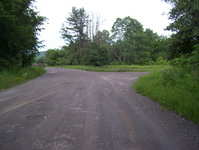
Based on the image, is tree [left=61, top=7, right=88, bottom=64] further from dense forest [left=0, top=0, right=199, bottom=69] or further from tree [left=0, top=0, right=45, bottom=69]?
tree [left=0, top=0, right=45, bottom=69]

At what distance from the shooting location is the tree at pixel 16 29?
11983 millimetres

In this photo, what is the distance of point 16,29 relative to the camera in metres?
13.3

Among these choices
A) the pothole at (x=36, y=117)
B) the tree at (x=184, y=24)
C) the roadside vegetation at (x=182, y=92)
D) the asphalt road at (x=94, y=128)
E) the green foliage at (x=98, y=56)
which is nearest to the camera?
the asphalt road at (x=94, y=128)

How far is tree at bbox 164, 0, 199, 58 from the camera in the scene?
1137cm

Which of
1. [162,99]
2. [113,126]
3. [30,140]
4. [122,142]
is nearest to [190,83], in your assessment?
[162,99]

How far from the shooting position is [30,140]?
3.03 meters

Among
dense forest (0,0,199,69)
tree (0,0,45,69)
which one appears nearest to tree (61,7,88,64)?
dense forest (0,0,199,69)

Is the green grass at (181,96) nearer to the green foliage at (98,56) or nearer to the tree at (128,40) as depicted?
the green foliage at (98,56)

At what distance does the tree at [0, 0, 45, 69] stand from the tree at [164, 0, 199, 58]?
42.6 ft

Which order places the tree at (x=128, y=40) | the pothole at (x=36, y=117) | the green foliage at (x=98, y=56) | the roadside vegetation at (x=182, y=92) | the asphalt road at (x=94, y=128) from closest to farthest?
the asphalt road at (x=94, y=128)
the pothole at (x=36, y=117)
the roadside vegetation at (x=182, y=92)
the green foliage at (x=98, y=56)
the tree at (x=128, y=40)

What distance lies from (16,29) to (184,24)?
14162mm

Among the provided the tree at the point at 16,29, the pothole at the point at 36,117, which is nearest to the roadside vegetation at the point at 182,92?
the pothole at the point at 36,117

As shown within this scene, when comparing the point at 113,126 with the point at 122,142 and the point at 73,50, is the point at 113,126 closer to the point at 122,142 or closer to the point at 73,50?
the point at 122,142

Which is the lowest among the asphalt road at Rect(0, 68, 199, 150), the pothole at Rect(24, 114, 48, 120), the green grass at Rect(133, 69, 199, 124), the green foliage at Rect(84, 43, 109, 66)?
the pothole at Rect(24, 114, 48, 120)
